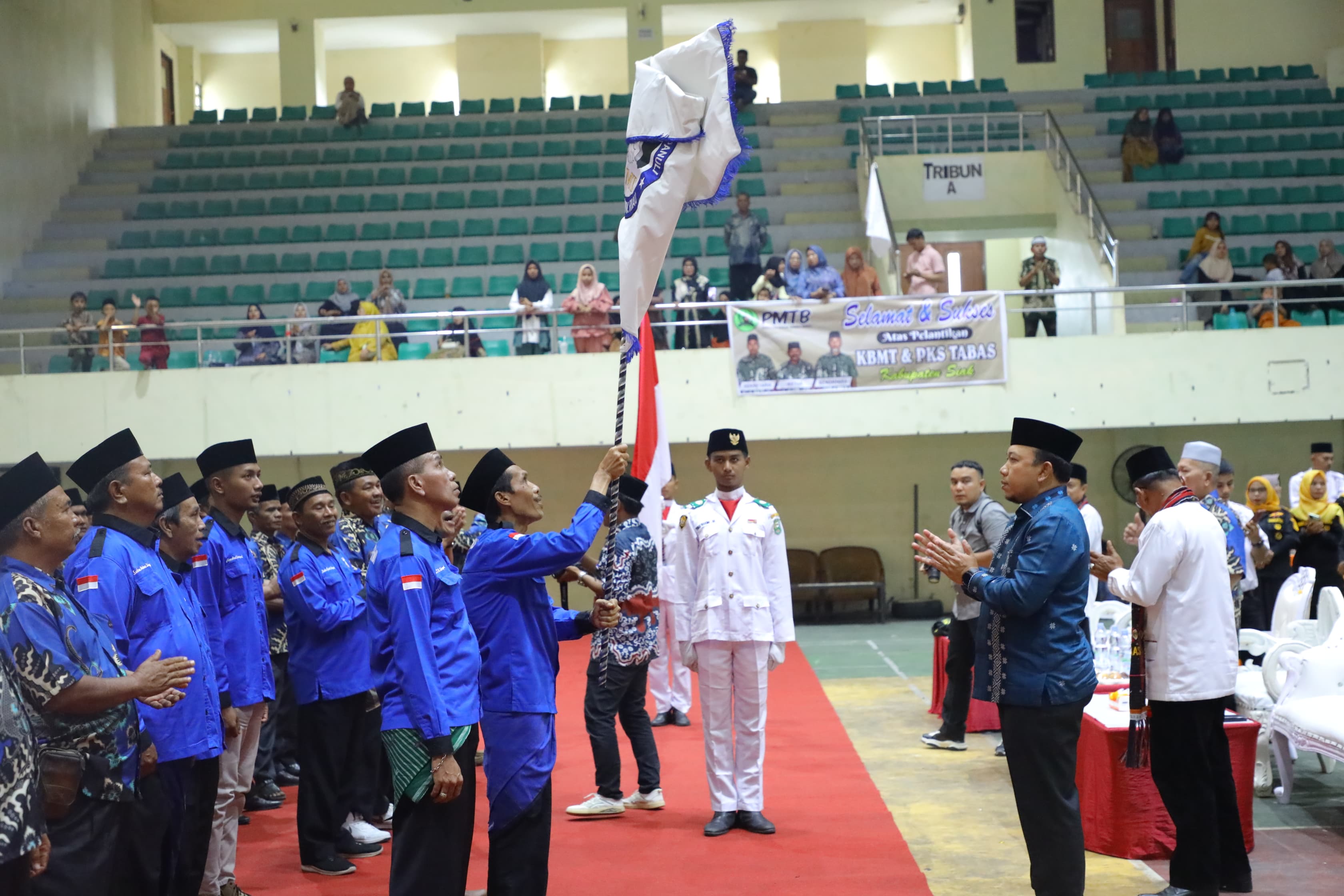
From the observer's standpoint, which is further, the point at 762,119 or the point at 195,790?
the point at 762,119

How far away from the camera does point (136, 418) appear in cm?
1205

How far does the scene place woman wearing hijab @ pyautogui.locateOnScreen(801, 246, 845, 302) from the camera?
40.2 feet

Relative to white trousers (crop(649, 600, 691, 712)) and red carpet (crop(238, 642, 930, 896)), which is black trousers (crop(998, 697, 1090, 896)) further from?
white trousers (crop(649, 600, 691, 712))

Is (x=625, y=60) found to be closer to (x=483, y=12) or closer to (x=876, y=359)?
(x=483, y=12)

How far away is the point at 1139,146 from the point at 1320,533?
9.73 m

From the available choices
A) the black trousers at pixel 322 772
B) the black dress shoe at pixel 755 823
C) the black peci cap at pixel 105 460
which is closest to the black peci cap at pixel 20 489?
the black peci cap at pixel 105 460

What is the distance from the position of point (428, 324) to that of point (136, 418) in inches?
154

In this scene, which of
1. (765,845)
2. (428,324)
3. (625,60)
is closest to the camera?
(765,845)

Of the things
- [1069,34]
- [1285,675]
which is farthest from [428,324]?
[1069,34]

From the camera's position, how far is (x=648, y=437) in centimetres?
554

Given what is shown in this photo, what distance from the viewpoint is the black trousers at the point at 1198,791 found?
438cm

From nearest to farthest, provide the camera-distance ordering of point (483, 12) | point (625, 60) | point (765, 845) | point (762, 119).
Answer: point (765, 845), point (762, 119), point (483, 12), point (625, 60)

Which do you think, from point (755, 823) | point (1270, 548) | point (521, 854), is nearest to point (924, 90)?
point (1270, 548)

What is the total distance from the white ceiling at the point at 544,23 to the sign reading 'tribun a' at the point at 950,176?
613 cm
